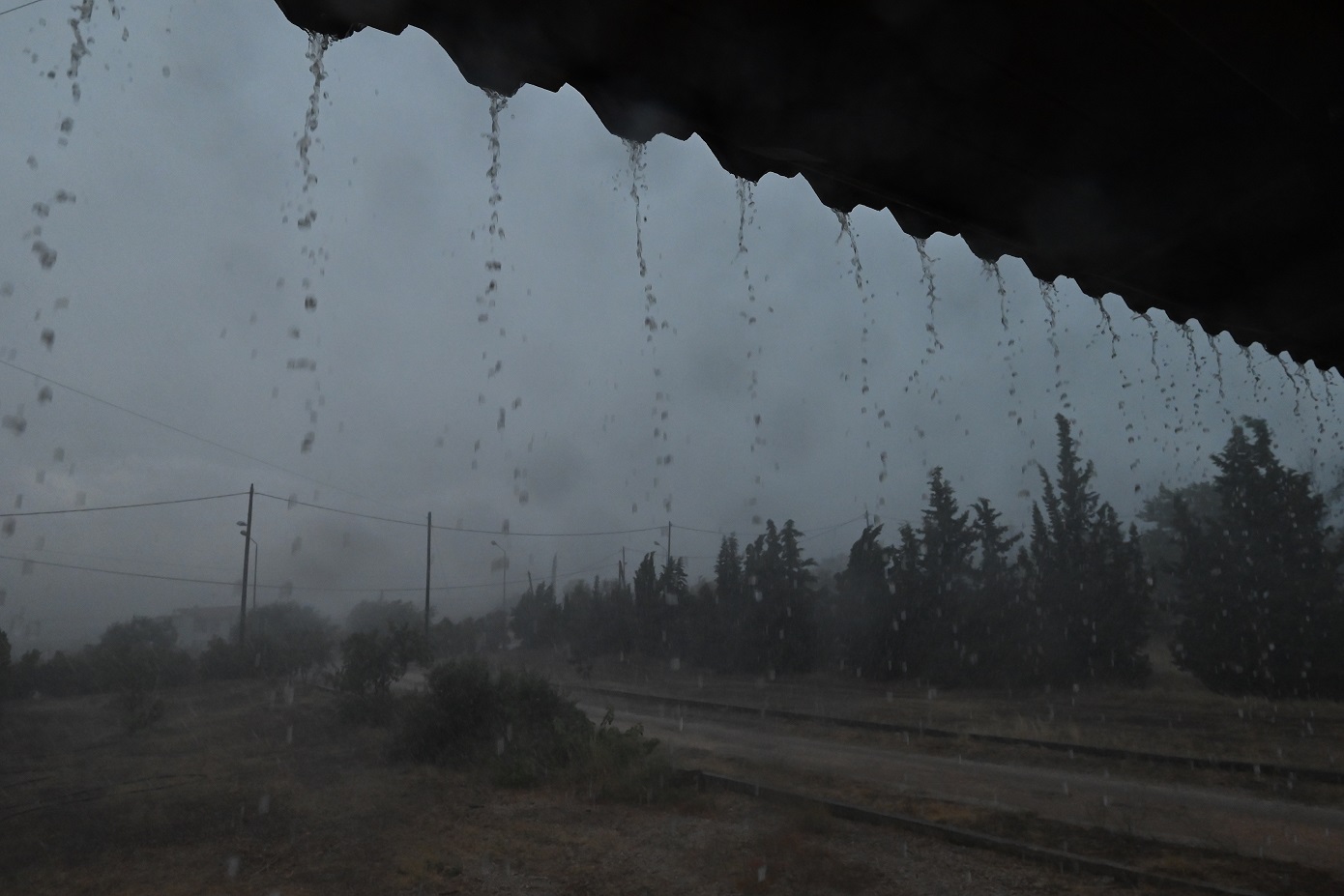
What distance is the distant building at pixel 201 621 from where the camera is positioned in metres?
58.2

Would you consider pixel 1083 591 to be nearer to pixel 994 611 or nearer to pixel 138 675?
pixel 994 611

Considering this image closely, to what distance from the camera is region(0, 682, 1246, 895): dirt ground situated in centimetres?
773

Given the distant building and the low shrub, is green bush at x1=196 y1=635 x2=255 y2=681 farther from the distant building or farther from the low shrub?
the low shrub

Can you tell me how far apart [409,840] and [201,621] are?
2571 inches

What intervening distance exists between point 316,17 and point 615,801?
11401 millimetres

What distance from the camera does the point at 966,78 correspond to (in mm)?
2295

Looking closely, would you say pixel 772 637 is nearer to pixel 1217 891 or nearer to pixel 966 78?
pixel 1217 891

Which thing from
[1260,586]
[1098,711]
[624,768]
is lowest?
[1098,711]

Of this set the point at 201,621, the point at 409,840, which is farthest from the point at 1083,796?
the point at 201,621

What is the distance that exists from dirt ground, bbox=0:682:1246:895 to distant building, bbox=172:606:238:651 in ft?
162

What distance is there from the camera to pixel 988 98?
238 centimetres

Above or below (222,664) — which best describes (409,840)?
below

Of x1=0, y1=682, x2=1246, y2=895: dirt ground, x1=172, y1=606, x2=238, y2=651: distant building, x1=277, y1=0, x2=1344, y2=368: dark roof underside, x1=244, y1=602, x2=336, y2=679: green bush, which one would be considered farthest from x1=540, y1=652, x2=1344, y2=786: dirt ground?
x1=172, y1=606, x2=238, y2=651: distant building

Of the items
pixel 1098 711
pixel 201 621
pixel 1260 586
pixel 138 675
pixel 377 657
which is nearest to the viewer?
pixel 1098 711
